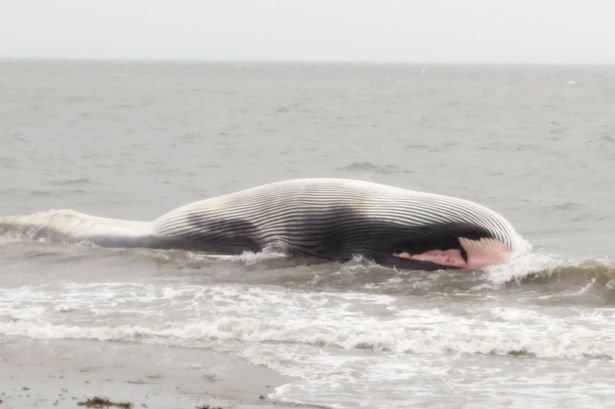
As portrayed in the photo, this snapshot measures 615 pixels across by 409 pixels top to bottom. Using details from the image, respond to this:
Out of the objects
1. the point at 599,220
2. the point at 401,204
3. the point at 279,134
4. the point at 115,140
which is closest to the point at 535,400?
the point at 401,204

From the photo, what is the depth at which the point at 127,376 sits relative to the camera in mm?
8836

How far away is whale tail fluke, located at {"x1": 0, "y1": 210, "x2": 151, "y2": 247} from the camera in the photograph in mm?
15062

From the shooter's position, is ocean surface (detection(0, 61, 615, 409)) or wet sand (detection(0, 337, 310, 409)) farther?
ocean surface (detection(0, 61, 615, 409))

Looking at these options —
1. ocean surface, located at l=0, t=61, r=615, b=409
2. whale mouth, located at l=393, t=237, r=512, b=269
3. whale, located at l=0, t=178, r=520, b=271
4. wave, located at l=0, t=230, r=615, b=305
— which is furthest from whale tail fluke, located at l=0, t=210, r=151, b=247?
whale mouth, located at l=393, t=237, r=512, b=269

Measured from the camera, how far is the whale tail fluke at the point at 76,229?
15.1 m

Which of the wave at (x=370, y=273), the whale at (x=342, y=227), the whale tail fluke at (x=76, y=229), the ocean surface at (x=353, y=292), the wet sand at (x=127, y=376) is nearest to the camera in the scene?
the wet sand at (x=127, y=376)

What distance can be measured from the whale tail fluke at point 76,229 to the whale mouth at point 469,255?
3604 mm

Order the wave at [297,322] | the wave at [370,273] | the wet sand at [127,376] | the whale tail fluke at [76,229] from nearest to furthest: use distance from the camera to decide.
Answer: the wet sand at [127,376] → the wave at [297,322] → the wave at [370,273] → the whale tail fluke at [76,229]

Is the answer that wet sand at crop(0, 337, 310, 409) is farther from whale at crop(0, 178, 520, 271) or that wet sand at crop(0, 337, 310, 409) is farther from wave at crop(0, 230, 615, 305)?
whale at crop(0, 178, 520, 271)

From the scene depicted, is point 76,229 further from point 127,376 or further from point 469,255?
point 127,376

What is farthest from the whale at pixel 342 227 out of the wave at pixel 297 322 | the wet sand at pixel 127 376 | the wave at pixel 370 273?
the wet sand at pixel 127 376

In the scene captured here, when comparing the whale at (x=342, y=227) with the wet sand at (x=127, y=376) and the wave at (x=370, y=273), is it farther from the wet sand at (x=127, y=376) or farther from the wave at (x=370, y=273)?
the wet sand at (x=127, y=376)

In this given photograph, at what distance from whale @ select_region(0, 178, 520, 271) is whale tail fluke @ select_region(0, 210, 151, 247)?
28 millimetres

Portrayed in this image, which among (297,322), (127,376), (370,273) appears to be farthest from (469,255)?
(127,376)
